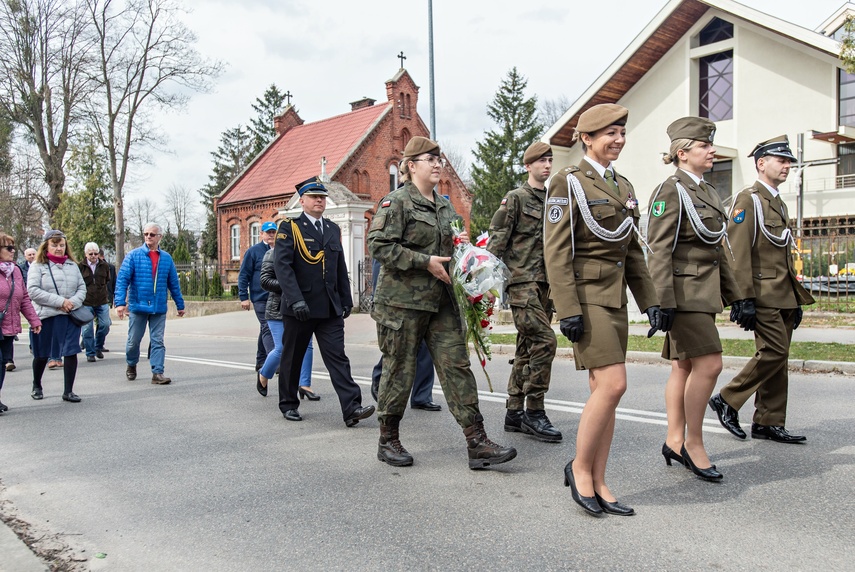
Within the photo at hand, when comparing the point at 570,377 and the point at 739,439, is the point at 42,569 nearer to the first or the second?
the point at 739,439

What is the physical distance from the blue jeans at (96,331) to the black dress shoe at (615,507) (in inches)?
404

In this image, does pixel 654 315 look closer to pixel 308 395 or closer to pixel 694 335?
pixel 694 335

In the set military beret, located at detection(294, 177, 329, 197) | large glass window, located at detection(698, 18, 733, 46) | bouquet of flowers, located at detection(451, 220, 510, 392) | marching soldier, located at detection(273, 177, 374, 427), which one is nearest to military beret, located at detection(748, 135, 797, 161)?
bouquet of flowers, located at detection(451, 220, 510, 392)

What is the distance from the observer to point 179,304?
9633 millimetres

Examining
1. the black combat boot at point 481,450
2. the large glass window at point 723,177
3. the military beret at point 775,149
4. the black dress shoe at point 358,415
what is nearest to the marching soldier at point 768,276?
the military beret at point 775,149

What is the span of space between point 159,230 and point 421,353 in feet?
14.3

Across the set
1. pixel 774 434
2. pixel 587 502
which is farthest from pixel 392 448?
pixel 774 434

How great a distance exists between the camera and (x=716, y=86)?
86.8ft

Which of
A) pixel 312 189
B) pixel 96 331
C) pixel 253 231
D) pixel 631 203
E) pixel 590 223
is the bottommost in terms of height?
pixel 96 331

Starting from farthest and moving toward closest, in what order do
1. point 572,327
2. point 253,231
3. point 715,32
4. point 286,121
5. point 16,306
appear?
point 286,121 → point 253,231 → point 715,32 → point 16,306 → point 572,327

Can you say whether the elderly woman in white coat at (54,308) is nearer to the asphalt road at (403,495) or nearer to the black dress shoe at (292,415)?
the asphalt road at (403,495)

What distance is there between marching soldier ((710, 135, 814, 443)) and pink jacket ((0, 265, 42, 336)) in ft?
22.3

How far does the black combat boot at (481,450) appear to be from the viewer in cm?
468

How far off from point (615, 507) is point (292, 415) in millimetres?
3519
